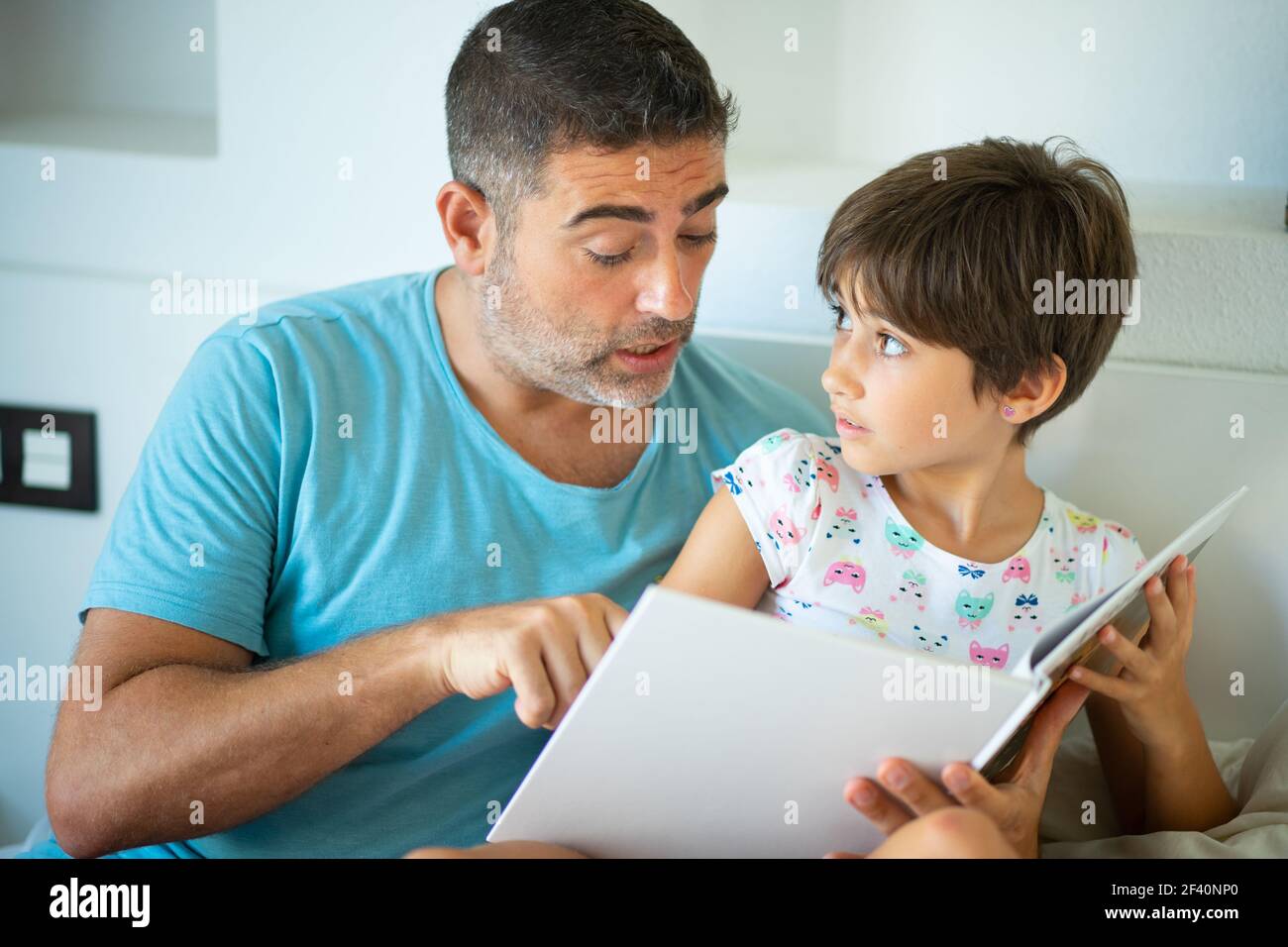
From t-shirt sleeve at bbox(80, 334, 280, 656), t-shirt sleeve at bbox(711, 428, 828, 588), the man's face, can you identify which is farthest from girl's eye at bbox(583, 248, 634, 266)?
t-shirt sleeve at bbox(80, 334, 280, 656)

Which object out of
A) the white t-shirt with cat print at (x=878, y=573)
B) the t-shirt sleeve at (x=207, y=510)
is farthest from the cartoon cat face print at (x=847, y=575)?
the t-shirt sleeve at (x=207, y=510)

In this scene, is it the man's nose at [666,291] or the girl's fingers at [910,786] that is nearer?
the girl's fingers at [910,786]

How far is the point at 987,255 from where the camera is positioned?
1.25 m

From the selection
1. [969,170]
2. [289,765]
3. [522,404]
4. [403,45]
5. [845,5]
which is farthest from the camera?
[845,5]

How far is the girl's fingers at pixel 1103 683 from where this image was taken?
1153 millimetres

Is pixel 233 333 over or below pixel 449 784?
over

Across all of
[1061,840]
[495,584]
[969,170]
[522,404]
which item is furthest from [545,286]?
[1061,840]

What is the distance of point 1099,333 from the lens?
132cm

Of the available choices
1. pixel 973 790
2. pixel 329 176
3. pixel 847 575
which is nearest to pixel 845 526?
pixel 847 575

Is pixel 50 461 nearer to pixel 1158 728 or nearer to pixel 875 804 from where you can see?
pixel 875 804

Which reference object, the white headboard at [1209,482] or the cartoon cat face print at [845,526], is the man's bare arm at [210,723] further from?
the white headboard at [1209,482]

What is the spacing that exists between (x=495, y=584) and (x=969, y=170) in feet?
2.10

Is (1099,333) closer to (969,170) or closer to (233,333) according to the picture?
(969,170)

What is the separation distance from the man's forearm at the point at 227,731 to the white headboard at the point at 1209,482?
0.84 meters
